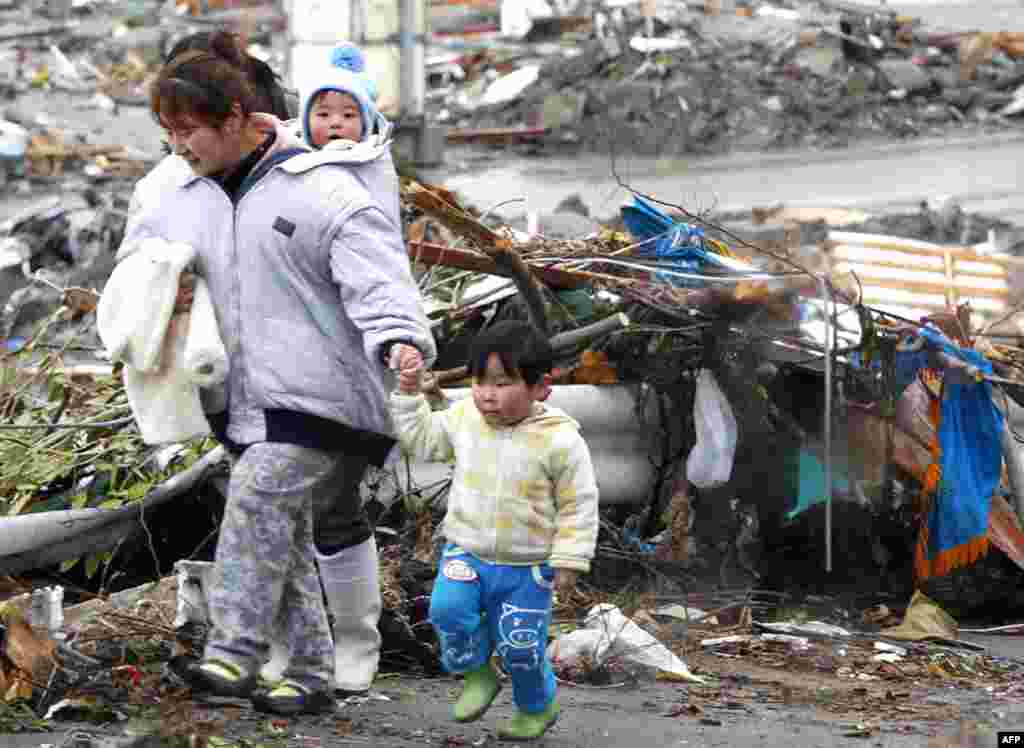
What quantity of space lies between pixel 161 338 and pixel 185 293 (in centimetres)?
13

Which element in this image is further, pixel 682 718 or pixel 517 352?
pixel 682 718

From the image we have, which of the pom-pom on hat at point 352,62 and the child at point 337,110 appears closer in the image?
the child at point 337,110

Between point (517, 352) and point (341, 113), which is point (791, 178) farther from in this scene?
point (517, 352)

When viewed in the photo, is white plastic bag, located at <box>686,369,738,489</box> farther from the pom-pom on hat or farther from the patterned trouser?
the patterned trouser

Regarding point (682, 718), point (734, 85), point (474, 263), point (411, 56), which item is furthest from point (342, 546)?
point (734, 85)

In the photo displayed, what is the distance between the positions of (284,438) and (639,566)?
2.21 meters

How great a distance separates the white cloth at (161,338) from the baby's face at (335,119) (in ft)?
2.25

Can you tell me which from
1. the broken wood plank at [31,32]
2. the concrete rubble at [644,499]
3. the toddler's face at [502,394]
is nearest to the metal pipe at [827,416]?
the concrete rubble at [644,499]

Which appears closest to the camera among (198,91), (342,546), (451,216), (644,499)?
(198,91)

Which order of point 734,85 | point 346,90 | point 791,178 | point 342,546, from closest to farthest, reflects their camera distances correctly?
point 342,546 → point 346,90 → point 791,178 → point 734,85

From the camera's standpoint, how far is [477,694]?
5320 millimetres

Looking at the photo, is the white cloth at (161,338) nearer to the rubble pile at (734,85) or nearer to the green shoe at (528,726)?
the green shoe at (528,726)

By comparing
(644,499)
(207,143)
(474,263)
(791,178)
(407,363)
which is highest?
(207,143)

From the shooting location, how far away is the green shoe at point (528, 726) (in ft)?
17.6
